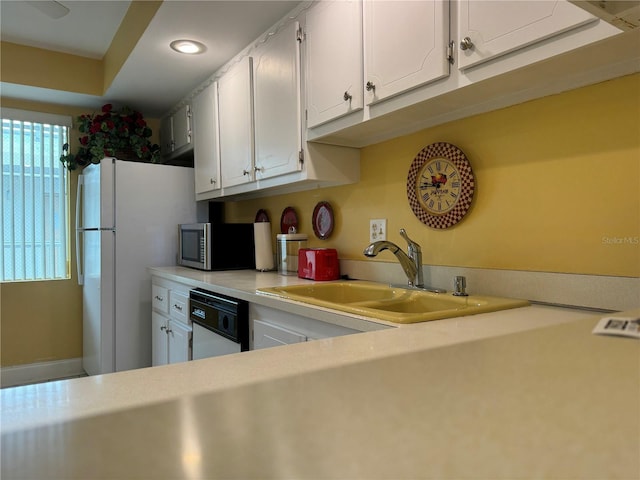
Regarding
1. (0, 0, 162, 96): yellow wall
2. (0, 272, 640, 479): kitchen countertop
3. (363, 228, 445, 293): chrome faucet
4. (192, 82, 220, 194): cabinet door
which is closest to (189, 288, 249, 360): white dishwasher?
(363, 228, 445, 293): chrome faucet

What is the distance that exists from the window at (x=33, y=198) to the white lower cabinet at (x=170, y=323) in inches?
47.2

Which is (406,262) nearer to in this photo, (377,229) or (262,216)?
(377,229)

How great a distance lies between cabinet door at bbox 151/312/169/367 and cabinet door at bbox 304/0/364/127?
1.66 m

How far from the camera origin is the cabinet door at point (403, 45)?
1383mm

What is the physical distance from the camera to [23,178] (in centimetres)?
352

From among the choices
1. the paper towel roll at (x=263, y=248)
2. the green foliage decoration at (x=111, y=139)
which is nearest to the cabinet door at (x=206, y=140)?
the paper towel roll at (x=263, y=248)

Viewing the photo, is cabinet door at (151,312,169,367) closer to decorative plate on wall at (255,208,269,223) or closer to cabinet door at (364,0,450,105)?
decorative plate on wall at (255,208,269,223)

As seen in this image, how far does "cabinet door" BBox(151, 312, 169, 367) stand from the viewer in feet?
9.09

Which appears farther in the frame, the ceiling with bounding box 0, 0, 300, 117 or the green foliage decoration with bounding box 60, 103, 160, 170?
the green foliage decoration with bounding box 60, 103, 160, 170

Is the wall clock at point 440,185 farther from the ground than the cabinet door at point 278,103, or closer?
closer

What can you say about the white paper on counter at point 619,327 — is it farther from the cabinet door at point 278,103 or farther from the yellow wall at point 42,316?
the yellow wall at point 42,316

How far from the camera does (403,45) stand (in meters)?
1.51

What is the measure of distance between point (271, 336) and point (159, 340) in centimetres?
153

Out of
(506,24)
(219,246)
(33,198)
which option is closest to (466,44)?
(506,24)
